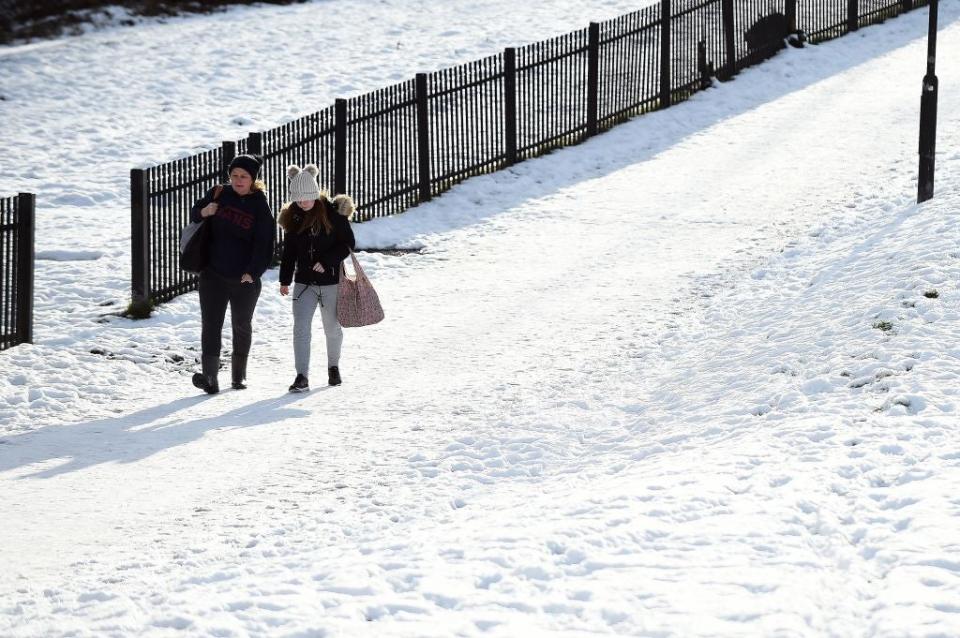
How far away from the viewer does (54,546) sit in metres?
6.61

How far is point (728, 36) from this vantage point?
19891 millimetres

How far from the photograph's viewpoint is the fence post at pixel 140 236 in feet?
37.0

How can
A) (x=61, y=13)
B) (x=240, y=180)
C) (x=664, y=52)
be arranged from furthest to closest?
(x=61, y=13), (x=664, y=52), (x=240, y=180)

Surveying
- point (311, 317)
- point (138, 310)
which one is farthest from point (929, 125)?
point (138, 310)

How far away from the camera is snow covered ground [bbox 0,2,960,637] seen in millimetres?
5668

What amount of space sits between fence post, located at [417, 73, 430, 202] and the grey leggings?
547cm

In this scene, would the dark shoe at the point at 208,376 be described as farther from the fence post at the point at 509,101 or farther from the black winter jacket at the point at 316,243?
the fence post at the point at 509,101

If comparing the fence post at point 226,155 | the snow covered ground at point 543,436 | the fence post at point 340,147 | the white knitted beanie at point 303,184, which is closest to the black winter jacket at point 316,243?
the white knitted beanie at point 303,184

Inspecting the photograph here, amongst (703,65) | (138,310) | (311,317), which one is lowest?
(138,310)

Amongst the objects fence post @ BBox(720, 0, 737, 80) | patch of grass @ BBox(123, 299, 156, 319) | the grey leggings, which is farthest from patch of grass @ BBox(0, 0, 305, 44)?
the grey leggings

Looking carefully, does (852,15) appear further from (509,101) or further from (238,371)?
(238,371)

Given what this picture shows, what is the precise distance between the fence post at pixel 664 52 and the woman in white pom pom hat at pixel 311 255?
9.91 m

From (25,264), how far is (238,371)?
2.28 meters

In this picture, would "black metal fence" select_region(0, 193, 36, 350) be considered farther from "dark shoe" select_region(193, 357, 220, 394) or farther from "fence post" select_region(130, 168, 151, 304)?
"dark shoe" select_region(193, 357, 220, 394)
